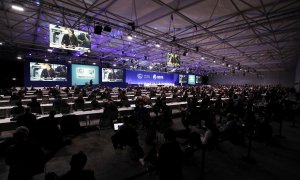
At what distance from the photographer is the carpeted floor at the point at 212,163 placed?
13.1ft

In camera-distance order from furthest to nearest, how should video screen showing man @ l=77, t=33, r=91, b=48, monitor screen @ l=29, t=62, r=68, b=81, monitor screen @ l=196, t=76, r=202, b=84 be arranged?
1. monitor screen @ l=196, t=76, r=202, b=84
2. monitor screen @ l=29, t=62, r=68, b=81
3. video screen showing man @ l=77, t=33, r=91, b=48

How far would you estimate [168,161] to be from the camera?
2.60 m

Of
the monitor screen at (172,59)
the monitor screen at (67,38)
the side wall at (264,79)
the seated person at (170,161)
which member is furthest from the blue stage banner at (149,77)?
the seated person at (170,161)

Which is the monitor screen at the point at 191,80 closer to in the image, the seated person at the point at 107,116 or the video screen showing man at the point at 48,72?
the video screen showing man at the point at 48,72

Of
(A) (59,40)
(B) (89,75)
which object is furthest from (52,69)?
(A) (59,40)

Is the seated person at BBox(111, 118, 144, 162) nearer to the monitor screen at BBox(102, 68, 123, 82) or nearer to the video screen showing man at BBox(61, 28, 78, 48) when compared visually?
the video screen showing man at BBox(61, 28, 78, 48)

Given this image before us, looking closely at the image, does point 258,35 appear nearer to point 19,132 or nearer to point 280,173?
point 280,173

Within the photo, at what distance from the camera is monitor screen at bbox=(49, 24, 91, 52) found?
7.03 metres

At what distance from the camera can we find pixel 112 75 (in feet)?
93.4

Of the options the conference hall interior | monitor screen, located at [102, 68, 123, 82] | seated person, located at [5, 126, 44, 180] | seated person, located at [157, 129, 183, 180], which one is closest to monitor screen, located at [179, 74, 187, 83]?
monitor screen, located at [102, 68, 123, 82]

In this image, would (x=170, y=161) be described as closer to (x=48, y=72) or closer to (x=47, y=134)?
(x=47, y=134)

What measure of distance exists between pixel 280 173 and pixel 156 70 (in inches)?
1261

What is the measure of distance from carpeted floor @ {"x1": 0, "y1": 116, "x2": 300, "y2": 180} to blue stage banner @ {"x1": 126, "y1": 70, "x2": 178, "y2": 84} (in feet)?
84.2

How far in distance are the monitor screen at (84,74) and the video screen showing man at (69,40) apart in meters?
17.4
